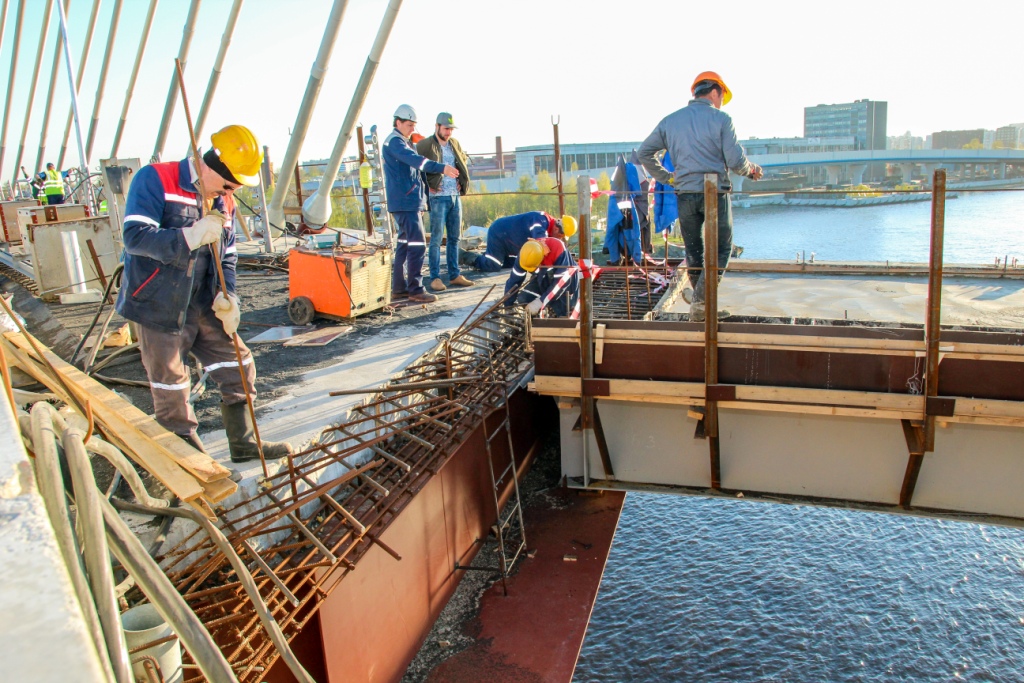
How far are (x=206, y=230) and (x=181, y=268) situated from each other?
38 centimetres

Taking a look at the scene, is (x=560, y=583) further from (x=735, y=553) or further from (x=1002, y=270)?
(x=735, y=553)

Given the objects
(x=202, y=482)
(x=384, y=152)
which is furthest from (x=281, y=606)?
(x=384, y=152)

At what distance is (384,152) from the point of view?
8633 mm

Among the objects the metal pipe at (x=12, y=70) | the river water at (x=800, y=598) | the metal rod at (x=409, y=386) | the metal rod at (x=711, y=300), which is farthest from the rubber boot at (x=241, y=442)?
the metal pipe at (x=12, y=70)

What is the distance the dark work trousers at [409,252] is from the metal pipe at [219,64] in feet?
29.4

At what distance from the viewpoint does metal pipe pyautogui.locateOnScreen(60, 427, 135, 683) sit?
1508mm

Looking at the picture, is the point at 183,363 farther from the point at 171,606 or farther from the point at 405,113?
the point at 405,113

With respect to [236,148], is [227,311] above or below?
below

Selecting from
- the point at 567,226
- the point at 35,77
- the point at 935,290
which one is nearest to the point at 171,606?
the point at 935,290

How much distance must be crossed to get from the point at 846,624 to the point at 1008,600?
2.76 meters

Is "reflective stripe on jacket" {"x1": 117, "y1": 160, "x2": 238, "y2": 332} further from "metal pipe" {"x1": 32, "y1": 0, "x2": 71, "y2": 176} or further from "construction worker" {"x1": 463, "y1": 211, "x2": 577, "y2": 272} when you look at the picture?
"metal pipe" {"x1": 32, "y1": 0, "x2": 71, "y2": 176}

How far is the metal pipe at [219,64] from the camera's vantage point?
16.1m

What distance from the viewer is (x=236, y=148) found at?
4273mm

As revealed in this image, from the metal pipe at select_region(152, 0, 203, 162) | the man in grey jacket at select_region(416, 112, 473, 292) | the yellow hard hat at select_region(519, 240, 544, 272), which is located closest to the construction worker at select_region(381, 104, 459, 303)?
the man in grey jacket at select_region(416, 112, 473, 292)
